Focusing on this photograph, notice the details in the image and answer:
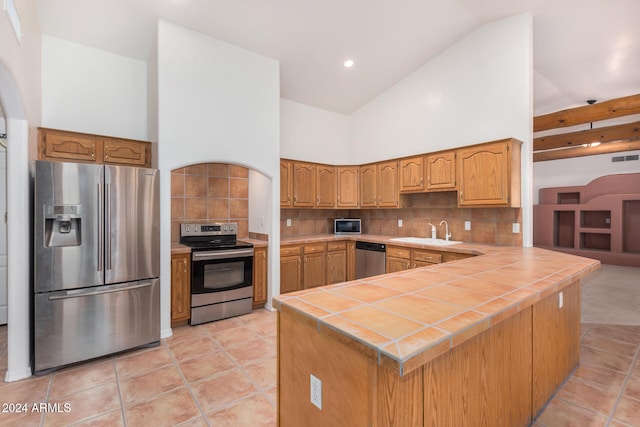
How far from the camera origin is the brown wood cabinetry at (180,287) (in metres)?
3.42

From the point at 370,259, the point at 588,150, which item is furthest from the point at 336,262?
the point at 588,150

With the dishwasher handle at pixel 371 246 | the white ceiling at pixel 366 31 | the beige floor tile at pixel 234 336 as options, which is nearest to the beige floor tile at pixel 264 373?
the beige floor tile at pixel 234 336

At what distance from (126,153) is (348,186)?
3333 millimetres

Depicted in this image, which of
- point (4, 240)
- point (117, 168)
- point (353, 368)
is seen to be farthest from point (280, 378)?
point (4, 240)

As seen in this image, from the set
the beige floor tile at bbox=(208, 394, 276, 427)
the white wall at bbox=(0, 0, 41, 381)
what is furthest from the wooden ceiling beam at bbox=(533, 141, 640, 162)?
the white wall at bbox=(0, 0, 41, 381)

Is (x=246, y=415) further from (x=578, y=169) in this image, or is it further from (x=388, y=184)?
(x=578, y=169)

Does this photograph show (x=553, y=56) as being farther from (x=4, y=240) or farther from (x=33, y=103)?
(x=4, y=240)

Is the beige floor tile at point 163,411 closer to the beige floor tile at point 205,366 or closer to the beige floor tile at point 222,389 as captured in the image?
the beige floor tile at point 222,389

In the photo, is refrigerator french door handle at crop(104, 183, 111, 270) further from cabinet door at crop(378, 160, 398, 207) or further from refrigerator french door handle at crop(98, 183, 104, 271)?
cabinet door at crop(378, 160, 398, 207)

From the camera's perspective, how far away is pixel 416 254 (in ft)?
13.3

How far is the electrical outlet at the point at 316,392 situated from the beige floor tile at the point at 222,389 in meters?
1.22

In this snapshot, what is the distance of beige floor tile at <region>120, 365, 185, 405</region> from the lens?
223 centimetres

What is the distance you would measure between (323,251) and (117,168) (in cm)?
290

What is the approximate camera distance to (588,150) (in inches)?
282
